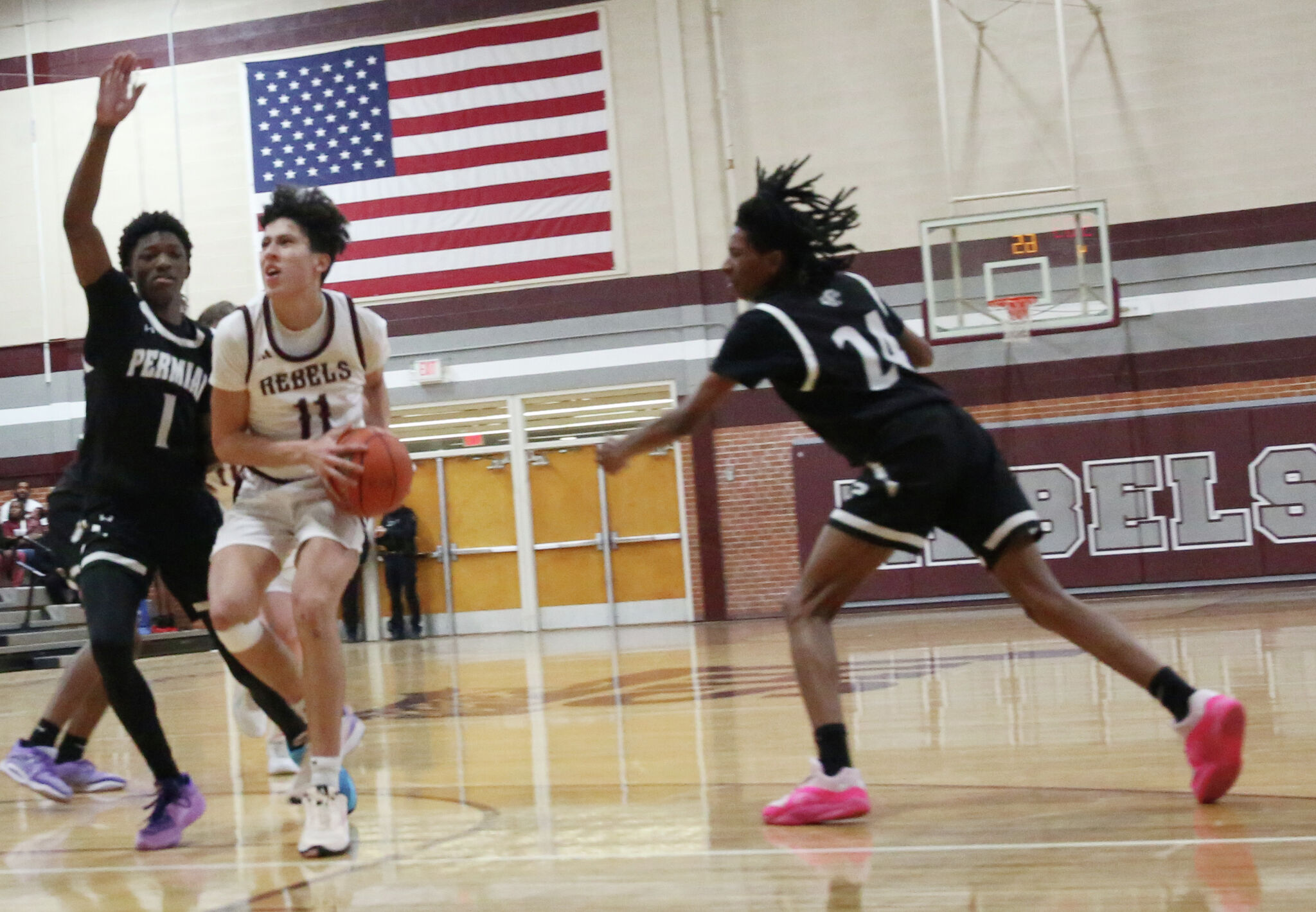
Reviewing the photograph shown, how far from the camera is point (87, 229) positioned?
352 centimetres

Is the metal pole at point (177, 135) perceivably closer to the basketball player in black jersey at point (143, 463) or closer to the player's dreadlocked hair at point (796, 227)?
the basketball player in black jersey at point (143, 463)

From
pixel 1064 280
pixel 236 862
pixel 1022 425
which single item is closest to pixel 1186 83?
pixel 1064 280

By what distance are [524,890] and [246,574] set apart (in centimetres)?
118

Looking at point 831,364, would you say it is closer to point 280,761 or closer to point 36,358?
point 280,761

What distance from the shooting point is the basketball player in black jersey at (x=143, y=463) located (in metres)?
3.60

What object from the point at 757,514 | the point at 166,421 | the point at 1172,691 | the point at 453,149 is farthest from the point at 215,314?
the point at 453,149

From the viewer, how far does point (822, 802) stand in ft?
10.6

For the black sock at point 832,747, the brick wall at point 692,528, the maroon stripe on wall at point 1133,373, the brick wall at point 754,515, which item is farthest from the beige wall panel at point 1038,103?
the black sock at point 832,747

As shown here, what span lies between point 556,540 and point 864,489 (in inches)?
468

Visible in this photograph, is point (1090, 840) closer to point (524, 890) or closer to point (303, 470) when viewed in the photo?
point (524, 890)

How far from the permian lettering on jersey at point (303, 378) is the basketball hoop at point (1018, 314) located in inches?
398

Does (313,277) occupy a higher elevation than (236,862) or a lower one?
higher

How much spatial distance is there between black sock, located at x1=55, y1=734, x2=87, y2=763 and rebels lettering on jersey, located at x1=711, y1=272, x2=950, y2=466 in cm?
260

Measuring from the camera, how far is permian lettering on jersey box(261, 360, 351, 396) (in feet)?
11.2
